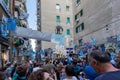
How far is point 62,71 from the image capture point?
9.55 m

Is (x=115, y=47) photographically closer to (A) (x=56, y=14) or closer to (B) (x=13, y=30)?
(B) (x=13, y=30)

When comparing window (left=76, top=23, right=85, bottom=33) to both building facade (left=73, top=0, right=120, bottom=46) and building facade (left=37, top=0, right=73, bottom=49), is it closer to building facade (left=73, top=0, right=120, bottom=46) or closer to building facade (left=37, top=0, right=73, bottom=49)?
building facade (left=73, top=0, right=120, bottom=46)

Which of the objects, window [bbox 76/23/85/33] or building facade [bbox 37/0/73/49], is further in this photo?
building facade [bbox 37/0/73/49]

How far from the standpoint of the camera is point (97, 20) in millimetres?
36219

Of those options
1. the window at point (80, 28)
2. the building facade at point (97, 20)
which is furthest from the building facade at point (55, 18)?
the building facade at point (97, 20)

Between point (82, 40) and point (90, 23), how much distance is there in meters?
6.15

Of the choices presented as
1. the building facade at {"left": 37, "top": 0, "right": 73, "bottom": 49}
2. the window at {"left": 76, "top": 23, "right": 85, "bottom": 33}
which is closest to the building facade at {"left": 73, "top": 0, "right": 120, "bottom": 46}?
the window at {"left": 76, "top": 23, "right": 85, "bottom": 33}

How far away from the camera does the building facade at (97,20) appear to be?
30.7 meters

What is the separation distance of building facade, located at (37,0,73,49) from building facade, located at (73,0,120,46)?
1487 cm

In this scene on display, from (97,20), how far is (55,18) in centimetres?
2943

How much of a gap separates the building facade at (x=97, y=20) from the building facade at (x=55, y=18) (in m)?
14.9

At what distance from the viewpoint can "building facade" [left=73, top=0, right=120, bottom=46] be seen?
3069 centimetres

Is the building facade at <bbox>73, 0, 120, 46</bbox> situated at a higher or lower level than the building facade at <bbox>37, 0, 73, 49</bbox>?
lower

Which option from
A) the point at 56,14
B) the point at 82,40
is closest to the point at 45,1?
the point at 56,14
